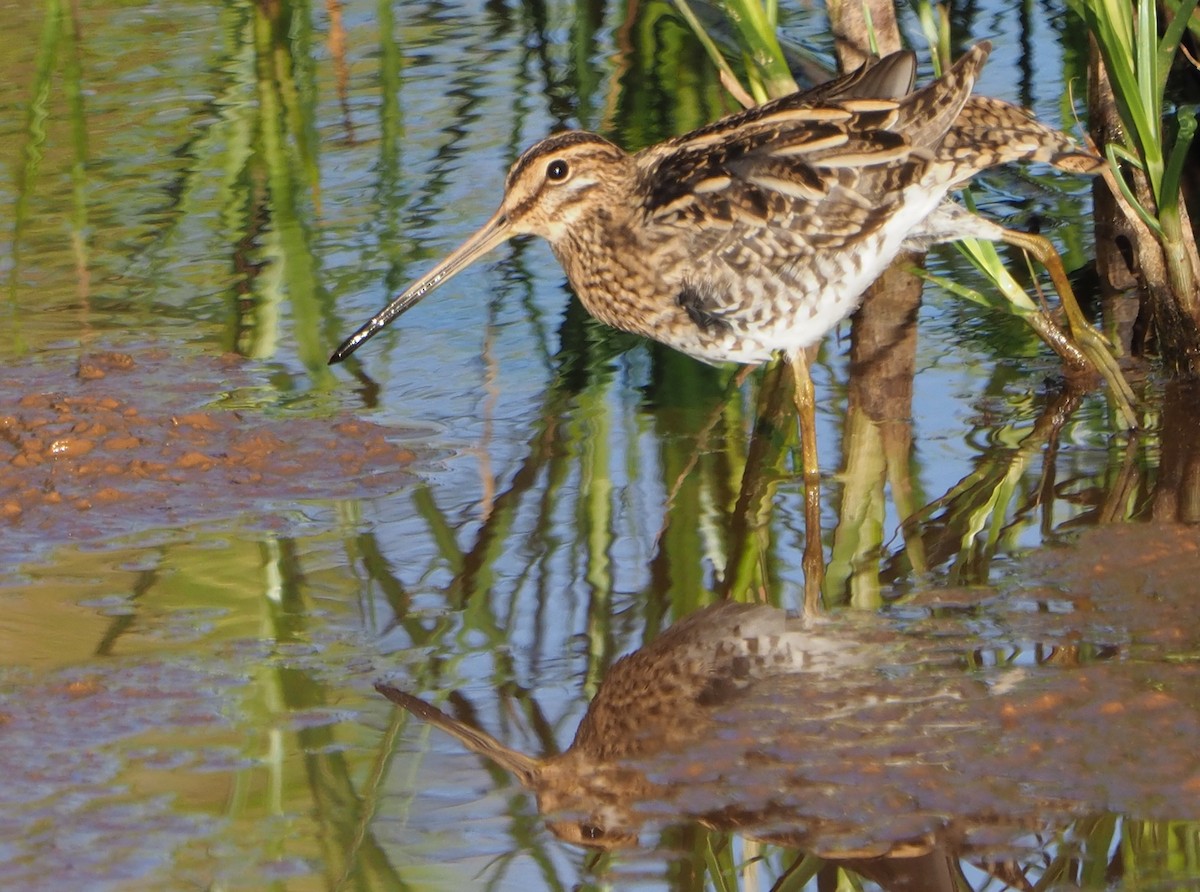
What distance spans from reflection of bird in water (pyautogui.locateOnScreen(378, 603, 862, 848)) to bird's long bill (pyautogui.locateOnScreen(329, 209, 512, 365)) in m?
1.43

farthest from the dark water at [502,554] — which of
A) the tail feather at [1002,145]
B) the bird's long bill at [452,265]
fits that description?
the tail feather at [1002,145]

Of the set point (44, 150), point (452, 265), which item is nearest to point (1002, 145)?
point (452, 265)

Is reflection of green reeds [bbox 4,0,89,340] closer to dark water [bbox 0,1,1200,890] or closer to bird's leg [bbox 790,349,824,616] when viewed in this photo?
dark water [bbox 0,1,1200,890]

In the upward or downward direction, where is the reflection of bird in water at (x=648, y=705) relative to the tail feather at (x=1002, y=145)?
downward

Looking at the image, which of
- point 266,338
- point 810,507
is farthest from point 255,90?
point 810,507

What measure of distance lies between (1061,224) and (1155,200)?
4.80ft

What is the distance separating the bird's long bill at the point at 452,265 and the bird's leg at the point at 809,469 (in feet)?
3.07

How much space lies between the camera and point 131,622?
427 cm

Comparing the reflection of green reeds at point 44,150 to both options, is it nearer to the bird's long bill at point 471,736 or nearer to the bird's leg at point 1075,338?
the bird's long bill at point 471,736

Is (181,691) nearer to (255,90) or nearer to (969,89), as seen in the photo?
(969,89)

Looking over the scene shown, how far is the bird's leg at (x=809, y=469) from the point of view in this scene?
446cm

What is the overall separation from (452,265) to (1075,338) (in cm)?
183

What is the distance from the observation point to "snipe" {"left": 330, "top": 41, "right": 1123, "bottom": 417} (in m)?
4.77

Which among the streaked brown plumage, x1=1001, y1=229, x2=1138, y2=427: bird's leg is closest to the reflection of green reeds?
the streaked brown plumage
